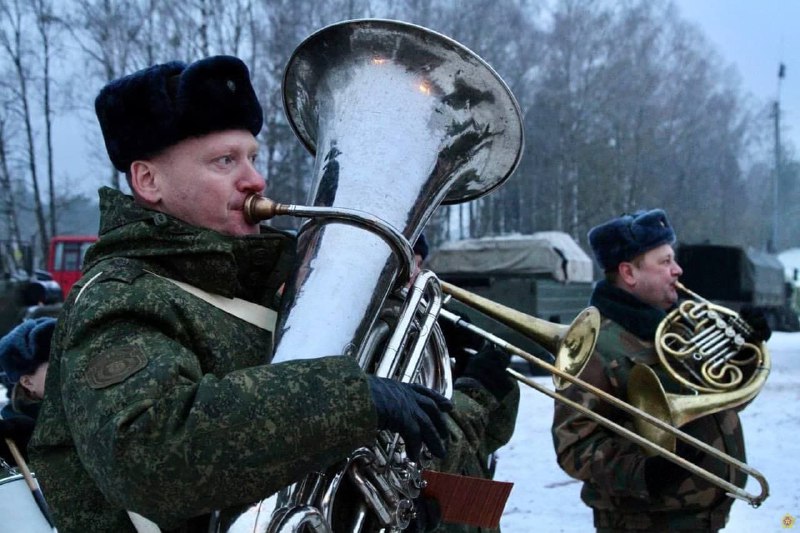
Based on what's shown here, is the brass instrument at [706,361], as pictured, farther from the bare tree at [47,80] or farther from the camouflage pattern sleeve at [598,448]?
the bare tree at [47,80]

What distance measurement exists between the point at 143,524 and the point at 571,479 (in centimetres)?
500

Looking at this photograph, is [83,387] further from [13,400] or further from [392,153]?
[13,400]

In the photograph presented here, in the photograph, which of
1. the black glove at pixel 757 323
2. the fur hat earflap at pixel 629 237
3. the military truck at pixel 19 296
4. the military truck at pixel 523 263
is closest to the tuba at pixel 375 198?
the fur hat earflap at pixel 629 237

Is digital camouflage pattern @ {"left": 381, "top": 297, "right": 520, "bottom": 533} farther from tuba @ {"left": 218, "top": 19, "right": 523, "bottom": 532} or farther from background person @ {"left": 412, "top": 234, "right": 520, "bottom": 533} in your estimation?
tuba @ {"left": 218, "top": 19, "right": 523, "bottom": 532}

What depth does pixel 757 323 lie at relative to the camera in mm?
3129

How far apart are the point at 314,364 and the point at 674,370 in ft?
6.55

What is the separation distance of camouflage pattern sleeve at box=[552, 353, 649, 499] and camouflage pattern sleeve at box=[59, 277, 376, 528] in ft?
5.16

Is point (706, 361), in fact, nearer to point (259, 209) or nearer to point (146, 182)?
point (259, 209)

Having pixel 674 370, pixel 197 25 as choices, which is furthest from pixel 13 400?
pixel 197 25

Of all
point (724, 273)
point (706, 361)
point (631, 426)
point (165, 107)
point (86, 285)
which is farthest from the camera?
point (724, 273)

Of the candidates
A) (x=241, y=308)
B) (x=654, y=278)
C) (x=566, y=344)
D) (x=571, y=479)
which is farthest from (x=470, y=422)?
(x=571, y=479)

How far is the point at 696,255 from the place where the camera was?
57.6ft

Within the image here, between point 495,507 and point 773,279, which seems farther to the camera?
point 773,279

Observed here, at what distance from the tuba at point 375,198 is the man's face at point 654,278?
131cm
